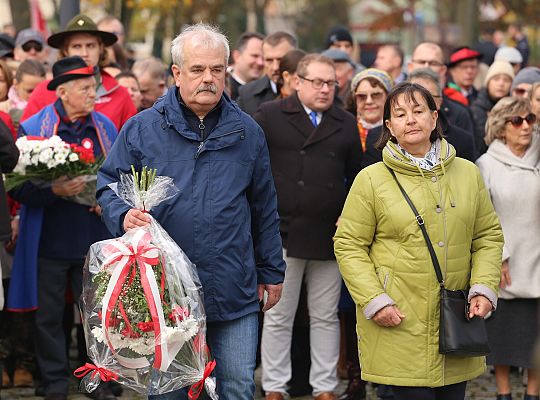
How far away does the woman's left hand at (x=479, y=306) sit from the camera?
6.43 metres

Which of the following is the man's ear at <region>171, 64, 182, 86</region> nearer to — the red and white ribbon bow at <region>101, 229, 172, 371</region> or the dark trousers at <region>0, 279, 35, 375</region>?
the red and white ribbon bow at <region>101, 229, 172, 371</region>

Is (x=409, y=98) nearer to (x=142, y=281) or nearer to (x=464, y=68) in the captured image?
(x=142, y=281)

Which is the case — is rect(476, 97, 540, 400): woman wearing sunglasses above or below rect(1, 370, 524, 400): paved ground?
above

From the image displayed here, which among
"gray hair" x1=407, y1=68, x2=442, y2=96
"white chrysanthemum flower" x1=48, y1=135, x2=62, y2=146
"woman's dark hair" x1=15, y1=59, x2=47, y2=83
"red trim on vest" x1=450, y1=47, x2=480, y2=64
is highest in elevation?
"woman's dark hair" x1=15, y1=59, x2=47, y2=83

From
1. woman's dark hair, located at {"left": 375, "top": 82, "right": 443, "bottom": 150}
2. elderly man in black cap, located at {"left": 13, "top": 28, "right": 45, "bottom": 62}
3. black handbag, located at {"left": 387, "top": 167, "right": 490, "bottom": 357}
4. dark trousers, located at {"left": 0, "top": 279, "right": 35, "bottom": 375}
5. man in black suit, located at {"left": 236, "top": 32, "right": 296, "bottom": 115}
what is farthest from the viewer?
elderly man in black cap, located at {"left": 13, "top": 28, "right": 45, "bottom": 62}

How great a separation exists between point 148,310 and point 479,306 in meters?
1.85

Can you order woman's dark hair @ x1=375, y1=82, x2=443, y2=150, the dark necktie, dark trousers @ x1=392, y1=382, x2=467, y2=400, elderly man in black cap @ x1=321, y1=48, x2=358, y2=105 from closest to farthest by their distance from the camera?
dark trousers @ x1=392, y1=382, x2=467, y2=400 → woman's dark hair @ x1=375, y1=82, x2=443, y2=150 → the dark necktie → elderly man in black cap @ x1=321, y1=48, x2=358, y2=105

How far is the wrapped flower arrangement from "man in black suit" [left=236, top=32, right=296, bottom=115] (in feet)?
14.7

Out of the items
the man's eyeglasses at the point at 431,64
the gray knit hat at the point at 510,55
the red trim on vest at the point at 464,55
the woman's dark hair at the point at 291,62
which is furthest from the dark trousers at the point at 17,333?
the gray knit hat at the point at 510,55

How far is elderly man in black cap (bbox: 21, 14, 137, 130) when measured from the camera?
9445mm

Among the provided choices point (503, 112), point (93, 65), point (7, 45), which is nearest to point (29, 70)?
point (93, 65)

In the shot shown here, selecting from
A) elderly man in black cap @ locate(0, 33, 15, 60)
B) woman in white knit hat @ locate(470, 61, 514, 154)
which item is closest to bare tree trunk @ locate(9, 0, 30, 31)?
elderly man in black cap @ locate(0, 33, 15, 60)

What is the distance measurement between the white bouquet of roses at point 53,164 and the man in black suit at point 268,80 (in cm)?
195

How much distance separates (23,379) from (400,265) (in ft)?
13.9
